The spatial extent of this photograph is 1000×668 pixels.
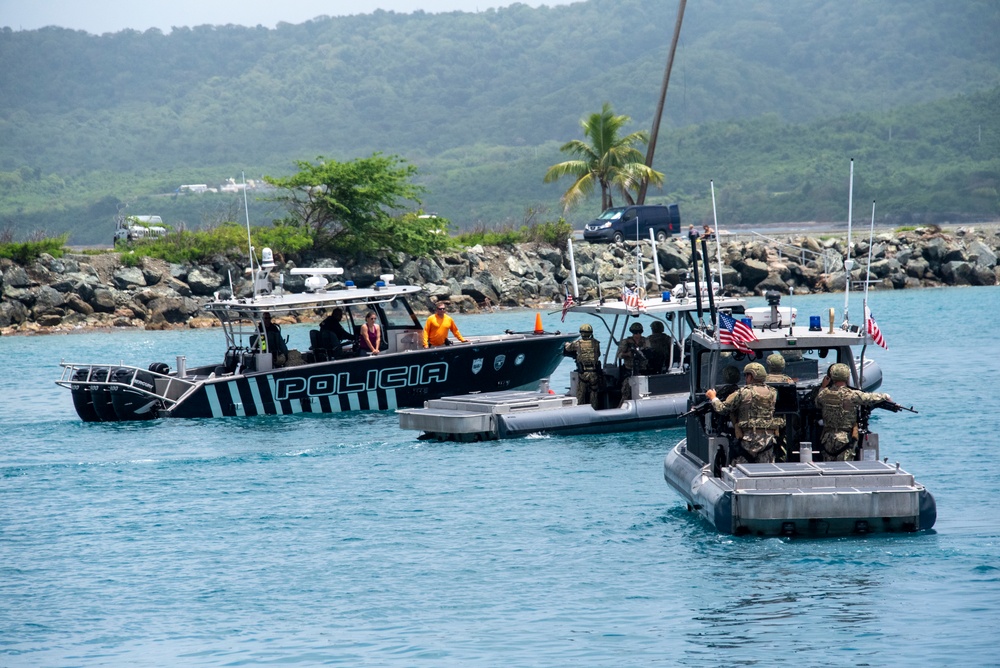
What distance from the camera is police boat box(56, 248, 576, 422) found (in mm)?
24422

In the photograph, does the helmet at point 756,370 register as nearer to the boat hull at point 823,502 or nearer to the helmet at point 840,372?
the helmet at point 840,372

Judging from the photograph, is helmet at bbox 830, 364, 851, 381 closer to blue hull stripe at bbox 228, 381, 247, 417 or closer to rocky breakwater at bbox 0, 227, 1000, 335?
blue hull stripe at bbox 228, 381, 247, 417

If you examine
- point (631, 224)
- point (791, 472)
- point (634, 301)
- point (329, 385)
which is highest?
point (631, 224)

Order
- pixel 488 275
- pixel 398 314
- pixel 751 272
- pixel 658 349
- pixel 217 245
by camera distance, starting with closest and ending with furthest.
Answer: pixel 658 349 < pixel 398 314 < pixel 217 245 < pixel 488 275 < pixel 751 272

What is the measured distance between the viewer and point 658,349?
22156 millimetres

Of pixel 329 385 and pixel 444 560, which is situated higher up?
pixel 329 385

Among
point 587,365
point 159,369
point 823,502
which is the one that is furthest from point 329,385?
point 823,502

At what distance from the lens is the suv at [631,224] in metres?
57.6

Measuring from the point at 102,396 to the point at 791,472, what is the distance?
14.5 metres

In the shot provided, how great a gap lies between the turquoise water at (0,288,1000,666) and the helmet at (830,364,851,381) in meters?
1.64

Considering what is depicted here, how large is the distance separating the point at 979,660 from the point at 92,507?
11.4 metres

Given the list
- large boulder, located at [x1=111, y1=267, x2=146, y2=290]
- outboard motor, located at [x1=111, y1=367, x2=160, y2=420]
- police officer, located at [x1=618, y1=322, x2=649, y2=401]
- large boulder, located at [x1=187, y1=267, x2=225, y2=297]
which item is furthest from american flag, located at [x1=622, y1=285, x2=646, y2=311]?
large boulder, located at [x1=111, y1=267, x2=146, y2=290]

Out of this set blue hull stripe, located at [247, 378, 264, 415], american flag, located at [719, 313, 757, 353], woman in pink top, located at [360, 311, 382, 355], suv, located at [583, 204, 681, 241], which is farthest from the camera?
suv, located at [583, 204, 681, 241]

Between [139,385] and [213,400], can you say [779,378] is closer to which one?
[213,400]
